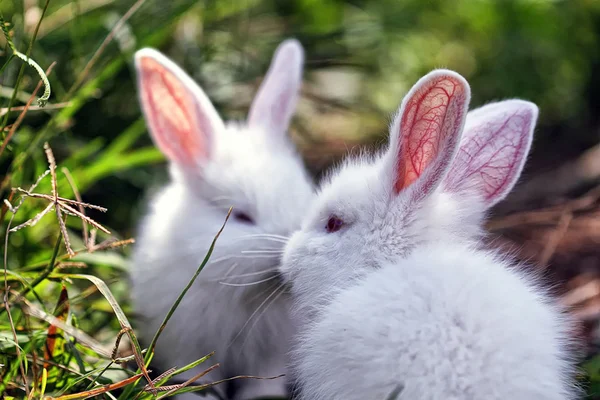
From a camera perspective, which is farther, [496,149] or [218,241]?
[218,241]

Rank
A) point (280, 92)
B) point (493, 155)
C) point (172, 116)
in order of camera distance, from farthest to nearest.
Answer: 1. point (280, 92)
2. point (172, 116)
3. point (493, 155)

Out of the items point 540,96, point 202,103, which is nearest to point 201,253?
point 202,103

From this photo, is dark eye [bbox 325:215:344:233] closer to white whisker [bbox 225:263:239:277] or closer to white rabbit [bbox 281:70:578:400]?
white rabbit [bbox 281:70:578:400]

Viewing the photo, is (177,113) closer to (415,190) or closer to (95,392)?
(415,190)

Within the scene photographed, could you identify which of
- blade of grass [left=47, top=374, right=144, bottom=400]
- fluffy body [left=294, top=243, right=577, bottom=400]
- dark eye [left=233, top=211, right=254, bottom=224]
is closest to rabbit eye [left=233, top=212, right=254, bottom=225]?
dark eye [left=233, top=211, right=254, bottom=224]

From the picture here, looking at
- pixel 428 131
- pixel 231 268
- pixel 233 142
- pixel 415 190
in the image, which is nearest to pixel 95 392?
pixel 231 268

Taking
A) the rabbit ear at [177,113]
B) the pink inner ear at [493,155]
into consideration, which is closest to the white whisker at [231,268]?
the rabbit ear at [177,113]

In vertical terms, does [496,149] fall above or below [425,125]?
below
